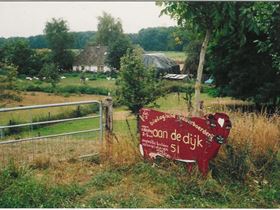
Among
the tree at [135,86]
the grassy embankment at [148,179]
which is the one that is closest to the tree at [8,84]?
the tree at [135,86]

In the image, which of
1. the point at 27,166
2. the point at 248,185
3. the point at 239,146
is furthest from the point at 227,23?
the point at 27,166

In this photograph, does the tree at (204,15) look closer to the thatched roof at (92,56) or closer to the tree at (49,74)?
the tree at (49,74)

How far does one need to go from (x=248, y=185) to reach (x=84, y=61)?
75.9 m

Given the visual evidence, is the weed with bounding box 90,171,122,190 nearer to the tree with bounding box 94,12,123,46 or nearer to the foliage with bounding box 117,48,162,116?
the foliage with bounding box 117,48,162,116

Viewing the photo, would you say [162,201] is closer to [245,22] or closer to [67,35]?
[245,22]

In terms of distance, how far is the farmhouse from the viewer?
78938 millimetres

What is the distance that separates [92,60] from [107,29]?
725cm

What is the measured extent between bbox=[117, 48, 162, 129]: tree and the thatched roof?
52.3 meters

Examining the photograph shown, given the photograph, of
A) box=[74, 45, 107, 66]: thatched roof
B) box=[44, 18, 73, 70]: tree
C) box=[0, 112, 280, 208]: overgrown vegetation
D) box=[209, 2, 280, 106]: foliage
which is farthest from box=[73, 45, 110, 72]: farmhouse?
box=[0, 112, 280, 208]: overgrown vegetation

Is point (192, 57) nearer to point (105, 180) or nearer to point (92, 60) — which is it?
point (92, 60)

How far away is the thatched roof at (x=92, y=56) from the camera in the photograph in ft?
260

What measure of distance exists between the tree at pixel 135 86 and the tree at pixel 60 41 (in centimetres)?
4944

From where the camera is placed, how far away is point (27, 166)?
685 centimetres

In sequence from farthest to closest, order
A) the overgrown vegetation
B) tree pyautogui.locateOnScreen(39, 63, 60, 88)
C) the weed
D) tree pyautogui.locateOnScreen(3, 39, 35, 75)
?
tree pyautogui.locateOnScreen(39, 63, 60, 88)
tree pyautogui.locateOnScreen(3, 39, 35, 75)
the weed
the overgrown vegetation
